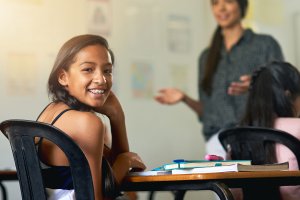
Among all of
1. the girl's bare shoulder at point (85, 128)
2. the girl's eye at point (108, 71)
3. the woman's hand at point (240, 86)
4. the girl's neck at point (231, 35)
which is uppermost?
the girl's neck at point (231, 35)

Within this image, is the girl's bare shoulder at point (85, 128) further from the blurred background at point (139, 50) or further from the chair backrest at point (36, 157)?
the blurred background at point (139, 50)

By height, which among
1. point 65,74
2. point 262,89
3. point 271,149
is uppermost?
point 65,74

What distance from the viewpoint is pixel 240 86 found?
312 centimetres

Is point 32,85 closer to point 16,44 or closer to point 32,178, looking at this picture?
point 16,44

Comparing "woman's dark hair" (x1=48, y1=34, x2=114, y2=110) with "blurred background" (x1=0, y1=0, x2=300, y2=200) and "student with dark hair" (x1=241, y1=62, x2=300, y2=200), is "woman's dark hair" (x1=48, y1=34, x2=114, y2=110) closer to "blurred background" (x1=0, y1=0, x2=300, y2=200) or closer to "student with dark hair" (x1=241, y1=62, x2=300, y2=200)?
"student with dark hair" (x1=241, y1=62, x2=300, y2=200)

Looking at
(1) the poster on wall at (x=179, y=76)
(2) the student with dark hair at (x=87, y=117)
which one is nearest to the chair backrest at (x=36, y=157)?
(2) the student with dark hair at (x=87, y=117)

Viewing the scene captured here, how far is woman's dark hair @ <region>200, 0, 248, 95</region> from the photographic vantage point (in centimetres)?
346

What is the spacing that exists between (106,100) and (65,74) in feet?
0.61

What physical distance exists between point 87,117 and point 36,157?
17 cm

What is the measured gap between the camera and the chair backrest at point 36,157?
4.83 ft

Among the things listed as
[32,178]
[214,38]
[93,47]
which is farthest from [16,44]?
[32,178]

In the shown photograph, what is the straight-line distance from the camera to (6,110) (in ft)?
9.91

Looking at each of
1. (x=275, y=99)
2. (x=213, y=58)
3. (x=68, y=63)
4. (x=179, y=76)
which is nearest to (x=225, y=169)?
(x=68, y=63)

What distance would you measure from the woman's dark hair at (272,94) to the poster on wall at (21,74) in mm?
1279
